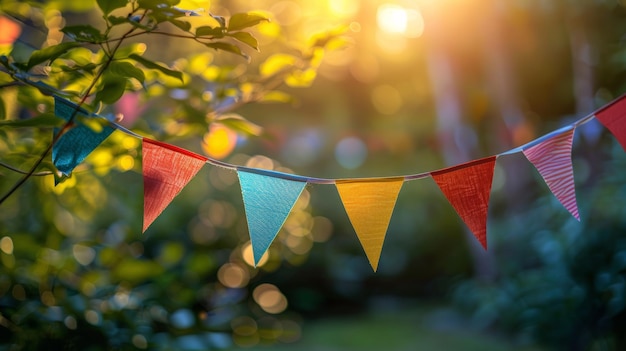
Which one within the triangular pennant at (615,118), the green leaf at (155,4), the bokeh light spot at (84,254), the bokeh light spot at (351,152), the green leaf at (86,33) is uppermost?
the bokeh light spot at (351,152)

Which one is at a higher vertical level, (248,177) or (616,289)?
(248,177)

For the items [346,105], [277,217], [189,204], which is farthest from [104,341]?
[346,105]

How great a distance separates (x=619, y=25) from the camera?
3371 mm

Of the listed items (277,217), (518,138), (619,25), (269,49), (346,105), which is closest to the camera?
(277,217)

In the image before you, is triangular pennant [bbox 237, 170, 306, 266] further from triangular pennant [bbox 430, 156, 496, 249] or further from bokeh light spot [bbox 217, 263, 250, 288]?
bokeh light spot [bbox 217, 263, 250, 288]

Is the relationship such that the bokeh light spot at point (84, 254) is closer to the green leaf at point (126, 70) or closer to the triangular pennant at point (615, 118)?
the green leaf at point (126, 70)

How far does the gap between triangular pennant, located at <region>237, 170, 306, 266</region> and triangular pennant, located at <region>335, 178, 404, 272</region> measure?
94 mm

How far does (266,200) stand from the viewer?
3.40ft

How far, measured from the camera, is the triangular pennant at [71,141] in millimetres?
912

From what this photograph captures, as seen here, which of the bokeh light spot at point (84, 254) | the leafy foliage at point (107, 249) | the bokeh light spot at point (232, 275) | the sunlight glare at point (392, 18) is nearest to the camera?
the leafy foliage at point (107, 249)

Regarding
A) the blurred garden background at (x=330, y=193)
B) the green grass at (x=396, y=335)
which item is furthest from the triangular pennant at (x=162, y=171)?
the green grass at (x=396, y=335)

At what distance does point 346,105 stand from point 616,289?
4.28 m

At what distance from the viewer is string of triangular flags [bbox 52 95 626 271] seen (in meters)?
1.03

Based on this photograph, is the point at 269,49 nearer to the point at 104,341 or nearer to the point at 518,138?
the point at 518,138
